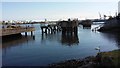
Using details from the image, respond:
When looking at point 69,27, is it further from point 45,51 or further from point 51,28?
point 45,51

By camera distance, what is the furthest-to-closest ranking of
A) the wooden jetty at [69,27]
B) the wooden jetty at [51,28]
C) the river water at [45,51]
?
1. the wooden jetty at [51,28]
2. the wooden jetty at [69,27]
3. the river water at [45,51]

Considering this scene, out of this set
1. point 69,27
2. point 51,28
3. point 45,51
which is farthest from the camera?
point 51,28

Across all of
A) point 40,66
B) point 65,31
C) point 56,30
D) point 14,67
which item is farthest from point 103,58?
point 56,30

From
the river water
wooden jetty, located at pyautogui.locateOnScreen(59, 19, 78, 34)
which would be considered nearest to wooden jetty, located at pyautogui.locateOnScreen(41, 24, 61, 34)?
wooden jetty, located at pyautogui.locateOnScreen(59, 19, 78, 34)

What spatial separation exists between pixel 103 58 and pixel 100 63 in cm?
46

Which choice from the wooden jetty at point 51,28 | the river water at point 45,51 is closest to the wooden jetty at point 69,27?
the wooden jetty at point 51,28

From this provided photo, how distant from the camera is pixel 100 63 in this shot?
18422 millimetres

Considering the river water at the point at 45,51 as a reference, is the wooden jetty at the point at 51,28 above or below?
above

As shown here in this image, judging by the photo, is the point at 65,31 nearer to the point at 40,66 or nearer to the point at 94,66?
the point at 40,66

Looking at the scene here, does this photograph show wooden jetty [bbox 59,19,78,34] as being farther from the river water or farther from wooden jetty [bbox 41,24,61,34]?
the river water

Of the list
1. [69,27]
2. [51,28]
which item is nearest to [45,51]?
[69,27]

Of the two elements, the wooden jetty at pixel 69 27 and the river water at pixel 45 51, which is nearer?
the river water at pixel 45 51

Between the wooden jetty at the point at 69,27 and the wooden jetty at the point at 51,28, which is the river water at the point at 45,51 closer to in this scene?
the wooden jetty at the point at 69,27

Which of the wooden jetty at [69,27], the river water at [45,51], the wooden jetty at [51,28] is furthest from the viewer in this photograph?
the wooden jetty at [51,28]
